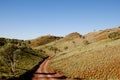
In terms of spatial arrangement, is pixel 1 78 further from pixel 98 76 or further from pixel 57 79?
pixel 98 76

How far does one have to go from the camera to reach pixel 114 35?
433 feet

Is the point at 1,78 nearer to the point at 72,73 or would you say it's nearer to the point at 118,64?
the point at 72,73

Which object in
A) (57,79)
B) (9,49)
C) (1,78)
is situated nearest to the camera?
(1,78)

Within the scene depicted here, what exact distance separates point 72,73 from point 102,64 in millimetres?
9657

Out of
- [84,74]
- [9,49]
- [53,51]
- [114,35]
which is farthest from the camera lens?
[53,51]

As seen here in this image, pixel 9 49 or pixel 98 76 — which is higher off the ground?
pixel 9 49

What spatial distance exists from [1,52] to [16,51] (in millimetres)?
4445

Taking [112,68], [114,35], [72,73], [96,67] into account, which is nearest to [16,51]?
[72,73]

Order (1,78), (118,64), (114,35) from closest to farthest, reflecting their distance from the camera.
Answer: (1,78) → (118,64) → (114,35)

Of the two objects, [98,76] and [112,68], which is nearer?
[98,76]

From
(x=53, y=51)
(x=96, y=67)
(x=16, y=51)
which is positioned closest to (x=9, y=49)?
(x=16, y=51)

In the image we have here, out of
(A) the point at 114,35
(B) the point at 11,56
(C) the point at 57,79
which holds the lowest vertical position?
(C) the point at 57,79

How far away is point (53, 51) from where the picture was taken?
17850 centimetres

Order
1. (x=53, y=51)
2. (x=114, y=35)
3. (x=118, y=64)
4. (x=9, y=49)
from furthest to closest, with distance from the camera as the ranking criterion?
(x=53, y=51), (x=114, y=35), (x=9, y=49), (x=118, y=64)
